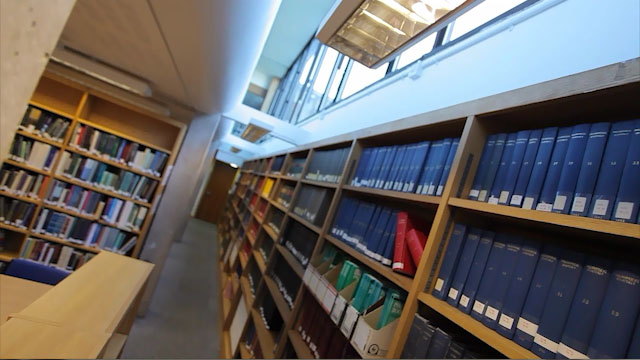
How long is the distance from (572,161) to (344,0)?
0.82 meters

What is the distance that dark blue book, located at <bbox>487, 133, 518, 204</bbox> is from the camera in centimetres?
102

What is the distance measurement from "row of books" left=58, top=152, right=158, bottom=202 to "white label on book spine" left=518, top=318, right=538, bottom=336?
369cm

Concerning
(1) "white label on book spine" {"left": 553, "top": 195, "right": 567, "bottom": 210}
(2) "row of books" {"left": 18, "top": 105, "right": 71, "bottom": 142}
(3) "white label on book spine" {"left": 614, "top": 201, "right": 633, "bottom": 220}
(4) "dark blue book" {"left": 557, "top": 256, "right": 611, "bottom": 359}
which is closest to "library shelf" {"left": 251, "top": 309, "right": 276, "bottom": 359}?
(4) "dark blue book" {"left": 557, "top": 256, "right": 611, "bottom": 359}

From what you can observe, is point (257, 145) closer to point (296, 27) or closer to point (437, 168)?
point (296, 27)

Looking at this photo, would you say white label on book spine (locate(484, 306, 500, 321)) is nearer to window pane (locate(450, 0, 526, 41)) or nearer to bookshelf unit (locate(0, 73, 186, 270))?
window pane (locate(450, 0, 526, 41))

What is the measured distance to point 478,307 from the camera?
93 centimetres

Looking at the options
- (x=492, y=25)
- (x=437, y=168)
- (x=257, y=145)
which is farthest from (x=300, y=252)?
(x=257, y=145)

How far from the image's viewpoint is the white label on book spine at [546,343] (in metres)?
0.74

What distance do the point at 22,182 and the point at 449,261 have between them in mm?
3906

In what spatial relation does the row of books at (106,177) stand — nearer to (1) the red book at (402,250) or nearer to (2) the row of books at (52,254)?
(2) the row of books at (52,254)

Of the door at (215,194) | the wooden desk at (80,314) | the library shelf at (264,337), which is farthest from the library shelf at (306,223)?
the door at (215,194)

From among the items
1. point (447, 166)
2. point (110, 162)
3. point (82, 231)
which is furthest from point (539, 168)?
point (82, 231)

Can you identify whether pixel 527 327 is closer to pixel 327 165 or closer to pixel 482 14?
pixel 327 165

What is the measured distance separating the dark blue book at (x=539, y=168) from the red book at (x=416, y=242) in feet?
1.39
